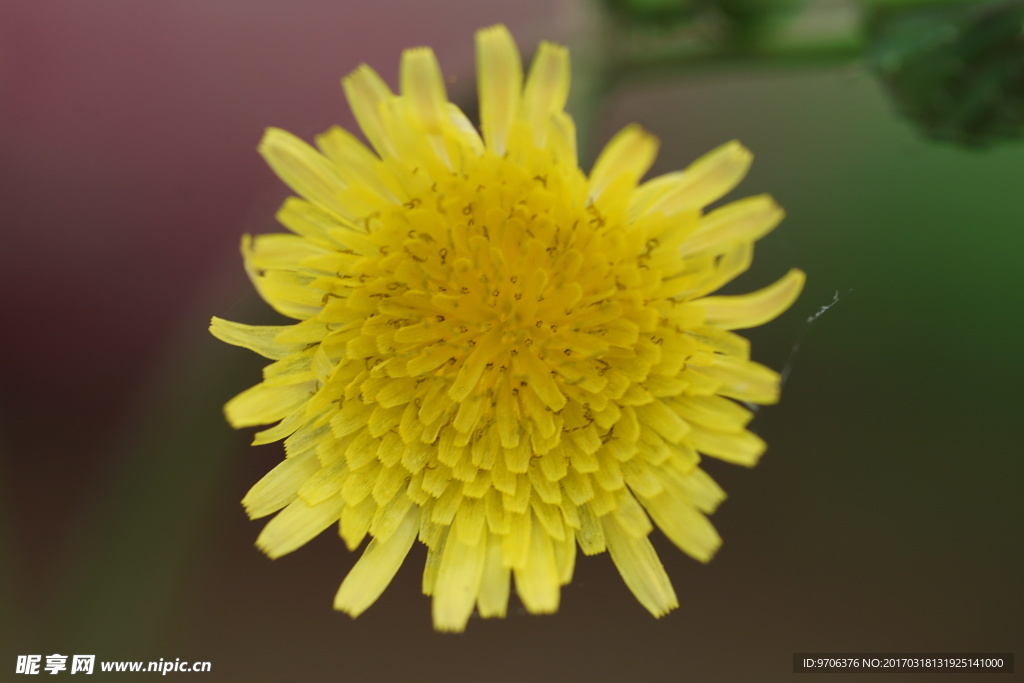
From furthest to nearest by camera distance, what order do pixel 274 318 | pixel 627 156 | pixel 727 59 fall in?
→ pixel 274 318 < pixel 727 59 < pixel 627 156

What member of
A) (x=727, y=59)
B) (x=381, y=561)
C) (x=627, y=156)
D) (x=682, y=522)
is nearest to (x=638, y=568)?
(x=682, y=522)

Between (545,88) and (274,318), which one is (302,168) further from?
(274,318)

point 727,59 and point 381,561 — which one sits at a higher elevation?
point 727,59

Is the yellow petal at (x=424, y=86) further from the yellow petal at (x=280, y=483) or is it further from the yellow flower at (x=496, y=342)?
the yellow petal at (x=280, y=483)

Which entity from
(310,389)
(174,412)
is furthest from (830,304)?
(174,412)

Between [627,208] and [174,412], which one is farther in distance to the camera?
[174,412]

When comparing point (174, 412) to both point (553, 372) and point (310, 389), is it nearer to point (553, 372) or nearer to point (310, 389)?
point (310, 389)
